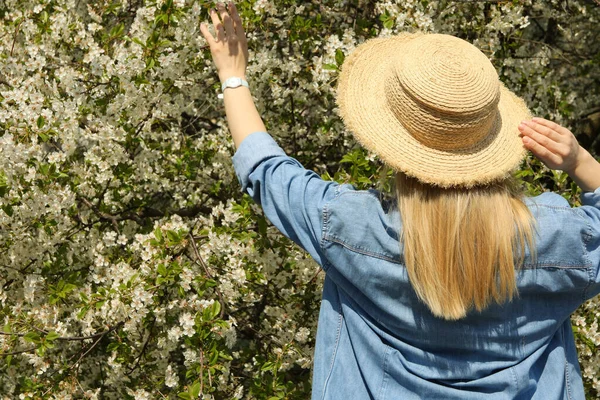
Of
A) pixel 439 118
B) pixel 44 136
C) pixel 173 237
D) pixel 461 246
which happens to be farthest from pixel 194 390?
pixel 439 118

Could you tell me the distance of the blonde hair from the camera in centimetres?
149

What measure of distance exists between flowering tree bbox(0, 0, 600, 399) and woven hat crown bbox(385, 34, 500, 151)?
111 centimetres

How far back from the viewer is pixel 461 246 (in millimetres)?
1494

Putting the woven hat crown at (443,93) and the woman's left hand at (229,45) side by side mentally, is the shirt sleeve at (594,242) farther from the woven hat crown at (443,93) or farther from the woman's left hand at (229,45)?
the woman's left hand at (229,45)

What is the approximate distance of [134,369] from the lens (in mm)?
3164

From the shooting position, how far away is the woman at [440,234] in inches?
59.2

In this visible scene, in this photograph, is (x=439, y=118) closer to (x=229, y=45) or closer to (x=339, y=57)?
(x=229, y=45)

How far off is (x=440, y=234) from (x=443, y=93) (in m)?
0.29

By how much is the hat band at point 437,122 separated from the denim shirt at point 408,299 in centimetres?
18

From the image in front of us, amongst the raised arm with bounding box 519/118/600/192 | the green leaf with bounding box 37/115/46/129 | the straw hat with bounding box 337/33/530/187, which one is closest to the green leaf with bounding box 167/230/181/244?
the green leaf with bounding box 37/115/46/129

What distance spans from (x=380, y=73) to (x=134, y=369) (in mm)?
2035

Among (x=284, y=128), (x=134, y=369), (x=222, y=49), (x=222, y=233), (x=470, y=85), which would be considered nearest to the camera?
(x=470, y=85)

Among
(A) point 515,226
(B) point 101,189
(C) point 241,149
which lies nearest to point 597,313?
(A) point 515,226

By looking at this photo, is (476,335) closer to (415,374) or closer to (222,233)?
(415,374)
